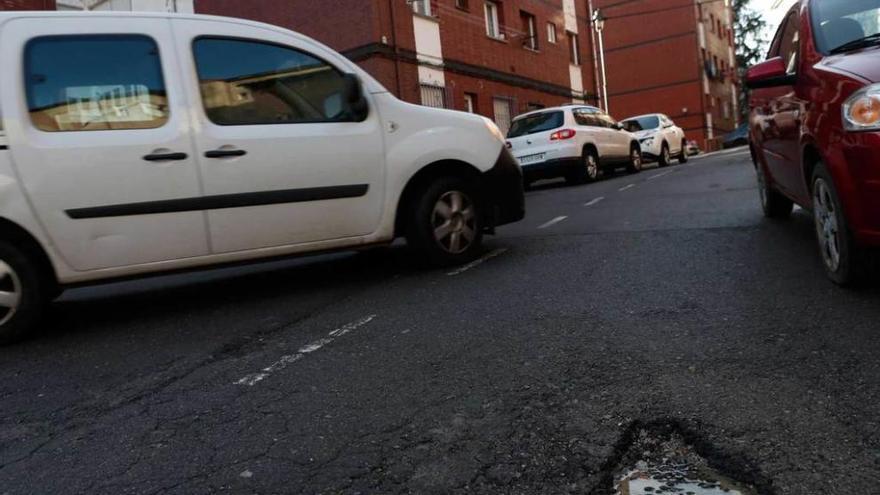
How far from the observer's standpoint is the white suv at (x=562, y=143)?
595 inches

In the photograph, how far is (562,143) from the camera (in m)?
15.1

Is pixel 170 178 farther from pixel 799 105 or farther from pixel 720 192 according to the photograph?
pixel 720 192

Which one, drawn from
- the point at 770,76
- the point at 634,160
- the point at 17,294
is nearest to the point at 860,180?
the point at 770,76

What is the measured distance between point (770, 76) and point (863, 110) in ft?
3.41

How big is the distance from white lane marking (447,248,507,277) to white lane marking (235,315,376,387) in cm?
130

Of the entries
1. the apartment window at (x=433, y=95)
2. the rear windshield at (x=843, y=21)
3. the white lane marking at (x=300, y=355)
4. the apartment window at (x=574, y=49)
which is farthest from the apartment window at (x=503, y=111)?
the white lane marking at (x=300, y=355)

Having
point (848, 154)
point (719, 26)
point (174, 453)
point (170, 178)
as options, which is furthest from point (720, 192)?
point (719, 26)

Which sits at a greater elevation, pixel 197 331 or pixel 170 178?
pixel 170 178

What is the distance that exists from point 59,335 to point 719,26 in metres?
51.2

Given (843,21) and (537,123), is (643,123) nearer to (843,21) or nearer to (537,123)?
(537,123)

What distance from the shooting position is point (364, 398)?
2912 millimetres

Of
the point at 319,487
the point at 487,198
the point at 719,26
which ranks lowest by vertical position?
the point at 319,487

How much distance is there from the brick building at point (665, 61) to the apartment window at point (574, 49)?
12813 mm

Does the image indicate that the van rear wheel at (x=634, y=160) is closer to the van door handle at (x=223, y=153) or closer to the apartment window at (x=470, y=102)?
the apartment window at (x=470, y=102)
